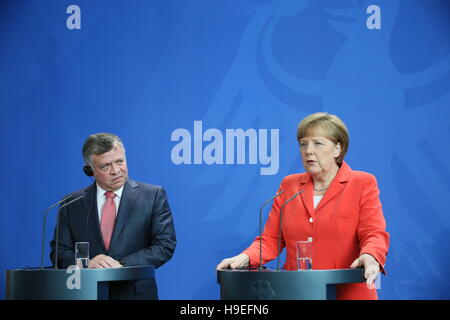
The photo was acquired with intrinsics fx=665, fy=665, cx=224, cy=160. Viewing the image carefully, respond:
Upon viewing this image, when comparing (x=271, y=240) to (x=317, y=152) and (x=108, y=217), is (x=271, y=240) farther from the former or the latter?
(x=108, y=217)

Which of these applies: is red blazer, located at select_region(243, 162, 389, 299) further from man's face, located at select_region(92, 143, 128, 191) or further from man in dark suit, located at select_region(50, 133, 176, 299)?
man's face, located at select_region(92, 143, 128, 191)

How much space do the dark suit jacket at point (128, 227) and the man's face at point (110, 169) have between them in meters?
0.06

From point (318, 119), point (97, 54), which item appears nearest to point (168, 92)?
point (97, 54)

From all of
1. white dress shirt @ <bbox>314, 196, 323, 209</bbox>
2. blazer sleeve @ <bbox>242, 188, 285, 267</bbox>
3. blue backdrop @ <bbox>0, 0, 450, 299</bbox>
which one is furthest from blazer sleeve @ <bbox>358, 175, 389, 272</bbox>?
blue backdrop @ <bbox>0, 0, 450, 299</bbox>

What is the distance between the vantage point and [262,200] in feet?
17.1

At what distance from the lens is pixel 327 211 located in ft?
11.1

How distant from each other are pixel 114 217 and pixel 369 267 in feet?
5.57

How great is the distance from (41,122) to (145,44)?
1.04 metres

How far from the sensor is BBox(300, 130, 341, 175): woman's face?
345 centimetres

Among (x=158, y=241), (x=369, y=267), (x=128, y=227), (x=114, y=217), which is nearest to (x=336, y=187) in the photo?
(x=369, y=267)

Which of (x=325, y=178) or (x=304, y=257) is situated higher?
(x=325, y=178)

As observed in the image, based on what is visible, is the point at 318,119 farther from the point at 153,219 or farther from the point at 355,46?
the point at 355,46

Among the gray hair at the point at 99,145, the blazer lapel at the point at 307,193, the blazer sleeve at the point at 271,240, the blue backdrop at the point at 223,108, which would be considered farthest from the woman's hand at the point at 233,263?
the blue backdrop at the point at 223,108

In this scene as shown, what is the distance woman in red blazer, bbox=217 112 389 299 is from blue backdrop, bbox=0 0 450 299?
170cm
